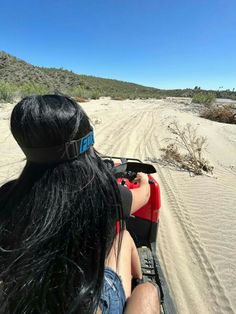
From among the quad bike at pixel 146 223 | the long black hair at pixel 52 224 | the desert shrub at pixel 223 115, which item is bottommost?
the desert shrub at pixel 223 115

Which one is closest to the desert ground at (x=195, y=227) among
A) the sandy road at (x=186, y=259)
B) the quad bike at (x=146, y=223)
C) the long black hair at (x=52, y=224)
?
the sandy road at (x=186, y=259)

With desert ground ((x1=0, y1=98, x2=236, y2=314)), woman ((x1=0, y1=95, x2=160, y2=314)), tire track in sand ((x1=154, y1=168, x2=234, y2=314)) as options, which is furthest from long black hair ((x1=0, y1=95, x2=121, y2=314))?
tire track in sand ((x1=154, y1=168, x2=234, y2=314))

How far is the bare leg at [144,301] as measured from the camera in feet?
4.58

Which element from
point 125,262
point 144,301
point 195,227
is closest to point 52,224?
point 144,301

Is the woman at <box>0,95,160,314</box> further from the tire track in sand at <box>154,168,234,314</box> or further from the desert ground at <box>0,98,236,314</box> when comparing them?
the tire track in sand at <box>154,168,234,314</box>

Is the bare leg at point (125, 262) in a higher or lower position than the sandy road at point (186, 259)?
higher

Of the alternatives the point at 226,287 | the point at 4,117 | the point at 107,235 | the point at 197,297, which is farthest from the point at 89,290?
the point at 4,117

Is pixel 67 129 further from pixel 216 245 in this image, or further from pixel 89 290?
pixel 216 245

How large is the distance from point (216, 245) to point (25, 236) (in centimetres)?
291

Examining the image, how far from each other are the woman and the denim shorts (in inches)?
2.7

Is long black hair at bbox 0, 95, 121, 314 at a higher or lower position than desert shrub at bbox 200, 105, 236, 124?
higher

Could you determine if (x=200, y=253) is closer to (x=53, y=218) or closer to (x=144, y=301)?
(x=144, y=301)

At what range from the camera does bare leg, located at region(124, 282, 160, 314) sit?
140 centimetres

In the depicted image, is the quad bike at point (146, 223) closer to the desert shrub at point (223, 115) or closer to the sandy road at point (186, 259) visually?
the sandy road at point (186, 259)
